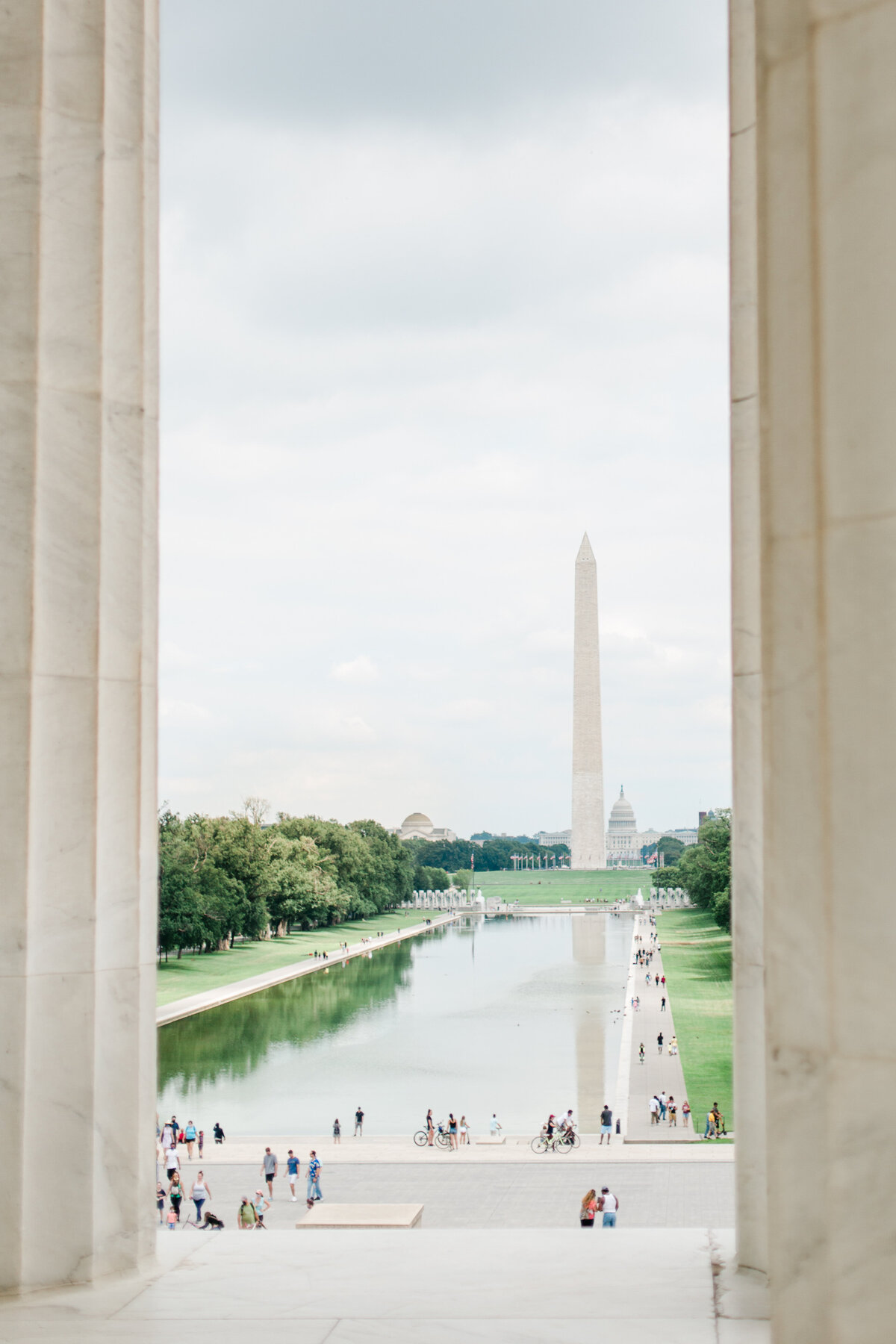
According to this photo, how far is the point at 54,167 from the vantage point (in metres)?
9.66

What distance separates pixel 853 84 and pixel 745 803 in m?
5.71

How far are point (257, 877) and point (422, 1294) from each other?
67.2 metres

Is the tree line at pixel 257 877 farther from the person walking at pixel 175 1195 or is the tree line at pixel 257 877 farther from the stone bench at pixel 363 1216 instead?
the stone bench at pixel 363 1216

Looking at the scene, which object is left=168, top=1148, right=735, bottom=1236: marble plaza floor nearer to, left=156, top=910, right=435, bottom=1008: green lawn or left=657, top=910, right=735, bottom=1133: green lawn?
left=657, top=910, right=735, bottom=1133: green lawn

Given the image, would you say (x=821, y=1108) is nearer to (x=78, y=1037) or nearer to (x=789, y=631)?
(x=789, y=631)

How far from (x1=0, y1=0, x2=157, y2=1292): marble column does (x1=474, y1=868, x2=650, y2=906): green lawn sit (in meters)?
119

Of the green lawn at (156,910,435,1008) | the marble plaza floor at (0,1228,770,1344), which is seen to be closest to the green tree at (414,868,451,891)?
the green lawn at (156,910,435,1008)

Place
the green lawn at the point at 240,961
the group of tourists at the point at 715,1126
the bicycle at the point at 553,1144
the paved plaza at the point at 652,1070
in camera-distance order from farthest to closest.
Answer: the green lawn at the point at 240,961
the paved plaza at the point at 652,1070
the group of tourists at the point at 715,1126
the bicycle at the point at 553,1144

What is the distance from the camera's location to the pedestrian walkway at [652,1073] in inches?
1106

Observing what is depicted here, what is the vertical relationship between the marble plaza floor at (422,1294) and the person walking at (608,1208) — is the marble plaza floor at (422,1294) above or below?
above

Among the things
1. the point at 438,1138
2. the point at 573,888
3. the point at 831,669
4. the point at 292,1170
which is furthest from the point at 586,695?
the point at 831,669

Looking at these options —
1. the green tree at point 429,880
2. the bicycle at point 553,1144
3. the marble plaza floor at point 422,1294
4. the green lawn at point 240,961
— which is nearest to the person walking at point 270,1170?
the bicycle at point 553,1144

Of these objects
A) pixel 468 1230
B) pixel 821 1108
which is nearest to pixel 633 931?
pixel 468 1230

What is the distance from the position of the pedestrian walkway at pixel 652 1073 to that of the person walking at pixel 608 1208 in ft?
24.1
